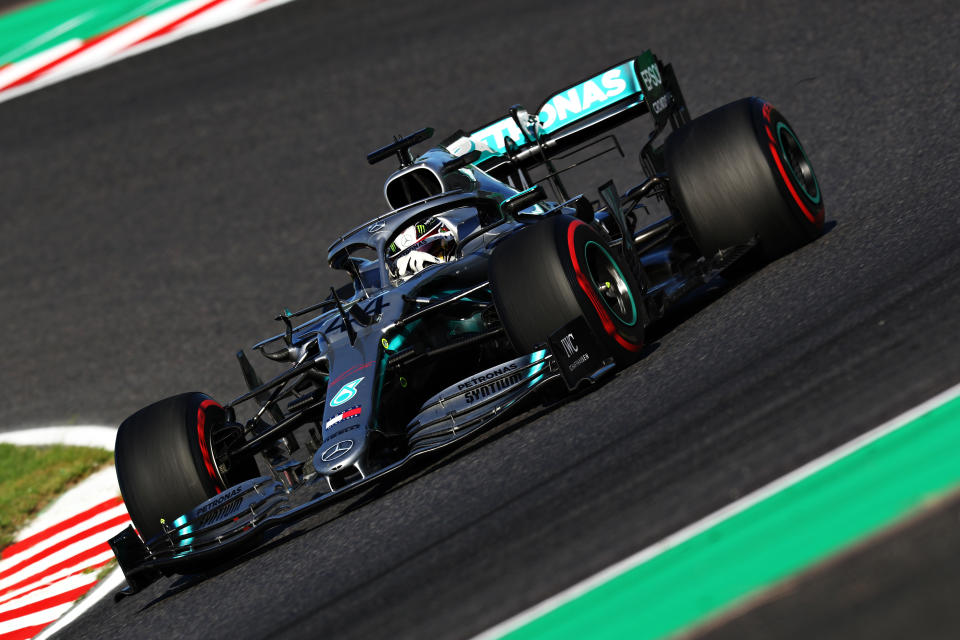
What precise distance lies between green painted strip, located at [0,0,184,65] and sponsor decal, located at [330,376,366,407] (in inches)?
463

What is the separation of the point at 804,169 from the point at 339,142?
6.88 meters

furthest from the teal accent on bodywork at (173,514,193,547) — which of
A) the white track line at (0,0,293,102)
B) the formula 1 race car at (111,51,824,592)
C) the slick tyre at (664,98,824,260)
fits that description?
the white track line at (0,0,293,102)

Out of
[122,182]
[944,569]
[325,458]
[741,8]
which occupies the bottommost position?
[944,569]

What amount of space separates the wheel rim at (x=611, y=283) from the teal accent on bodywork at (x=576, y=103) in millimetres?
2398

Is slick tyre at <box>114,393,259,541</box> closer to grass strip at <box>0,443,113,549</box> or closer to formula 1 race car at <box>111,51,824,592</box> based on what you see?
formula 1 race car at <box>111,51,824,592</box>

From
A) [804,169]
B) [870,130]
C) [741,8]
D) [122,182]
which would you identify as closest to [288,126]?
[122,182]

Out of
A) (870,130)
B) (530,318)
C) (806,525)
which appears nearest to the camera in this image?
(806,525)

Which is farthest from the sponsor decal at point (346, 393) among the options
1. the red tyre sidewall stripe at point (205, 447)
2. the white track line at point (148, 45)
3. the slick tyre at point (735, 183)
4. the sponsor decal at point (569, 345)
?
the white track line at point (148, 45)

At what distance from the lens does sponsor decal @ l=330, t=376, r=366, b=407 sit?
636 centimetres

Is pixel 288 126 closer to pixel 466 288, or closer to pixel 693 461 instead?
pixel 466 288

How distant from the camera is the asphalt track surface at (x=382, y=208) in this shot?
15.8ft

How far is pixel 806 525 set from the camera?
13.1 feet

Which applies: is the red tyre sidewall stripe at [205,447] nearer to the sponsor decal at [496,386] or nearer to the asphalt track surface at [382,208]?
the asphalt track surface at [382,208]

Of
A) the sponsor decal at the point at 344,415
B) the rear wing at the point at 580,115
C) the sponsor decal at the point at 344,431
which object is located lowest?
the sponsor decal at the point at 344,431
